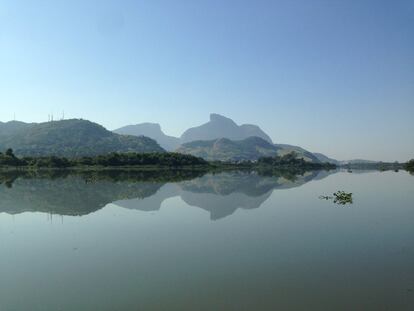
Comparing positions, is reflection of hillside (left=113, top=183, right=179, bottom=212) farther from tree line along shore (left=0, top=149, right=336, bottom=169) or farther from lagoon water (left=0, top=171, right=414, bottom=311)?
tree line along shore (left=0, top=149, right=336, bottom=169)

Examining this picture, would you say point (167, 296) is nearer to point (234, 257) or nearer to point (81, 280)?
point (81, 280)

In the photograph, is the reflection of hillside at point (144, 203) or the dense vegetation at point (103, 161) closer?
the reflection of hillside at point (144, 203)

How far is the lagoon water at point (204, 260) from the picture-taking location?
13.6m

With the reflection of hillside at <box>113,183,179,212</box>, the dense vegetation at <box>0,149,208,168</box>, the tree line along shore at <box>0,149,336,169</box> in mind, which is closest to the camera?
the reflection of hillside at <box>113,183,179,212</box>

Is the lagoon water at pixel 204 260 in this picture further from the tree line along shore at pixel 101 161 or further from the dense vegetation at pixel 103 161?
the dense vegetation at pixel 103 161

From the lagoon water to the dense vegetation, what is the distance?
12109cm

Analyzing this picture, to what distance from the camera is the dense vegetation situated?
147 metres

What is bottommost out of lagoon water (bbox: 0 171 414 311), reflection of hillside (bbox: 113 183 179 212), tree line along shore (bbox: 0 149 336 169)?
lagoon water (bbox: 0 171 414 311)

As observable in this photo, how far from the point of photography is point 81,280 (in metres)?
15.6

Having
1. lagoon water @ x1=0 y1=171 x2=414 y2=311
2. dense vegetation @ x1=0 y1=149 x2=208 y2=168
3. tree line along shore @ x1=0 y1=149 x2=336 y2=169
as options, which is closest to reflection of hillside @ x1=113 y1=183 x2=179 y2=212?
lagoon water @ x1=0 y1=171 x2=414 y2=311

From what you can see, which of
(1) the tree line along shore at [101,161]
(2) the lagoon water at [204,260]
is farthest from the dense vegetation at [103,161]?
(2) the lagoon water at [204,260]

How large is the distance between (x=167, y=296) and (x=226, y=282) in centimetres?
290

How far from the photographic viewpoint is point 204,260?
18953 millimetres

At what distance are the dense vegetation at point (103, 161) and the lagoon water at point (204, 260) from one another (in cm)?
12109
